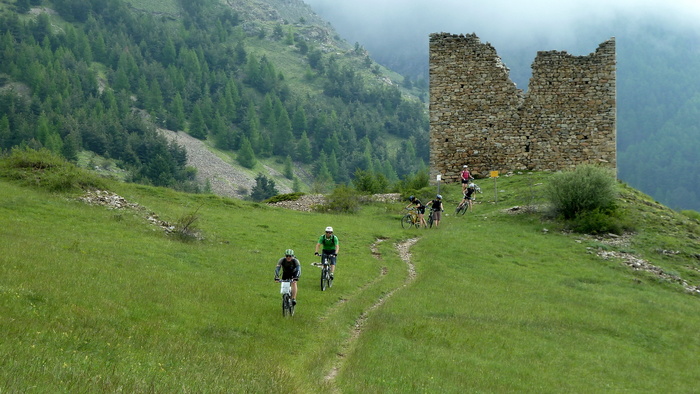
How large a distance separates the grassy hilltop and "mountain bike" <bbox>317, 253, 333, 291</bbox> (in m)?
0.26

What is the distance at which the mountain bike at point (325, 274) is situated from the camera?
754 inches

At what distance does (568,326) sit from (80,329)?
11647mm

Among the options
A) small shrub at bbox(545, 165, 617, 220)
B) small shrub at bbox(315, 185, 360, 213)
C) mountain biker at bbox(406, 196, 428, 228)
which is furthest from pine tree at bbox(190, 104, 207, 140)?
small shrub at bbox(545, 165, 617, 220)

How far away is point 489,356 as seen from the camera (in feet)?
49.2

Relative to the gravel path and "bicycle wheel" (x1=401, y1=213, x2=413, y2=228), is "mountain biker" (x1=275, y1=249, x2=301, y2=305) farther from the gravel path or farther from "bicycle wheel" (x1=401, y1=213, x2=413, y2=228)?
the gravel path

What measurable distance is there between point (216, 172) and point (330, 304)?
151057 mm

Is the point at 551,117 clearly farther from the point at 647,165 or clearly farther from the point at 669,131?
the point at 669,131

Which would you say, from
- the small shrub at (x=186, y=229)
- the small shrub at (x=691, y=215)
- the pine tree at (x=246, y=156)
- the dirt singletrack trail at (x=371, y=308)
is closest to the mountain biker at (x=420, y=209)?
the dirt singletrack trail at (x=371, y=308)

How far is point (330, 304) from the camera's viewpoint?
1788 cm

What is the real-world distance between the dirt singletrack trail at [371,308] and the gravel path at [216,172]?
12151 cm

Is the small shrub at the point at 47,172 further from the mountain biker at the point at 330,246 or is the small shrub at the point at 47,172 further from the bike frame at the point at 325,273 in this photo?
the bike frame at the point at 325,273

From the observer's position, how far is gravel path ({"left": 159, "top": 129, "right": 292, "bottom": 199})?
15624 cm

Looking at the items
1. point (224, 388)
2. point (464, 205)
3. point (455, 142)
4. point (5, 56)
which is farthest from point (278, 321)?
point (5, 56)

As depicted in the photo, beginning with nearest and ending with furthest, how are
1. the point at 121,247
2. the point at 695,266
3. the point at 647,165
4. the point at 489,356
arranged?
the point at 489,356 < the point at 121,247 < the point at 695,266 < the point at 647,165
